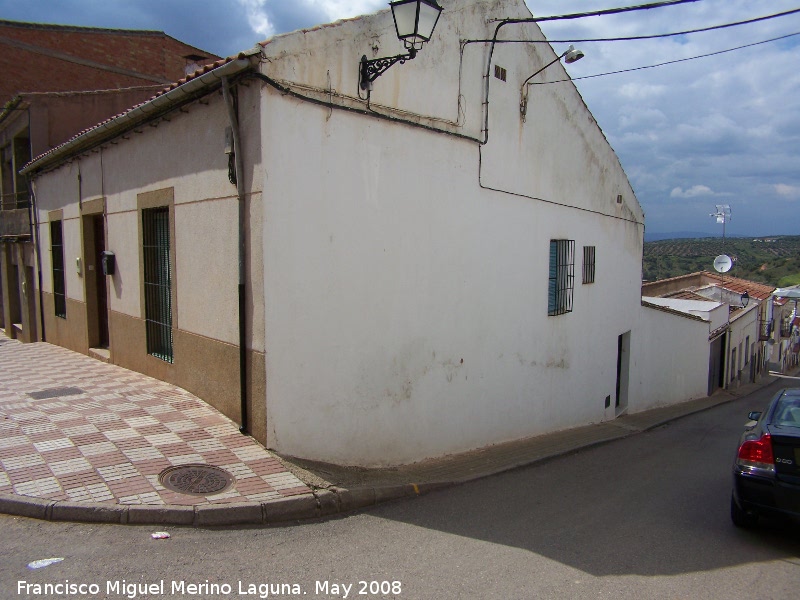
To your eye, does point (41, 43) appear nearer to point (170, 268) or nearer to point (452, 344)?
point (170, 268)

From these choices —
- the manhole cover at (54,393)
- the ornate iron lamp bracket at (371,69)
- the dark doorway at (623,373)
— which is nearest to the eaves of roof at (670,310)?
the dark doorway at (623,373)

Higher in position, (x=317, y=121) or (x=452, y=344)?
(x=317, y=121)

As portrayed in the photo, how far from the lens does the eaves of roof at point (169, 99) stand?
17.3 ft

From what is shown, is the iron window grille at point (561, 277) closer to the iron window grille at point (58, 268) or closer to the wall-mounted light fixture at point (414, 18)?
the wall-mounted light fixture at point (414, 18)

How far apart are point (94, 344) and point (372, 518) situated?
789 centimetres

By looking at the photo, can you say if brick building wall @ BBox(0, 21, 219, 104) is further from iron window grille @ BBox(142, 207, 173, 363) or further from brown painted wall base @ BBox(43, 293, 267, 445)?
iron window grille @ BBox(142, 207, 173, 363)

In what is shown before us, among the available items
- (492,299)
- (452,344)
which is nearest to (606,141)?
(492,299)

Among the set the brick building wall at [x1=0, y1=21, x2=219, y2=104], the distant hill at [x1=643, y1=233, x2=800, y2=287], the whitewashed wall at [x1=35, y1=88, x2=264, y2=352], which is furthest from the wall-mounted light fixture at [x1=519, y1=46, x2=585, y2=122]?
the distant hill at [x1=643, y1=233, x2=800, y2=287]

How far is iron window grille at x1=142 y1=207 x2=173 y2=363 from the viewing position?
781cm

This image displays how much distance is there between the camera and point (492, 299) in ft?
27.1

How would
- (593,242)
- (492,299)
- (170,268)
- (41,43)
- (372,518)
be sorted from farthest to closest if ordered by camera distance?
1. (41,43)
2. (593,242)
3. (492,299)
4. (170,268)
5. (372,518)

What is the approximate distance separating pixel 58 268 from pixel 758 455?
1306 cm

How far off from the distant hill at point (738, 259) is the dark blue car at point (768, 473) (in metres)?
42.3

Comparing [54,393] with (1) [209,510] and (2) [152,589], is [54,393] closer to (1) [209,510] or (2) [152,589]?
(1) [209,510]
